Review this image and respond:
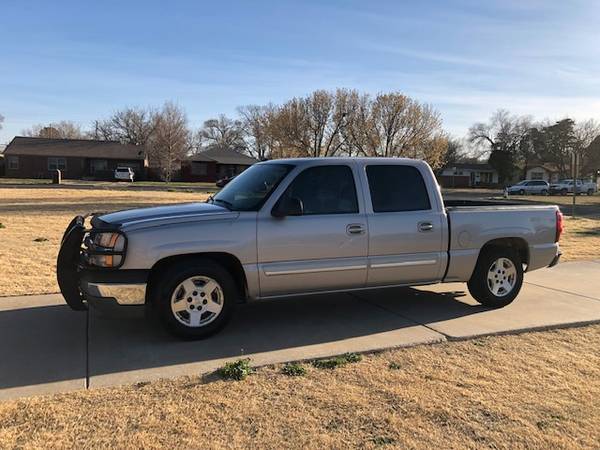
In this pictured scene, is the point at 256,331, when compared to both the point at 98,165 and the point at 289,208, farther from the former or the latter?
the point at 98,165

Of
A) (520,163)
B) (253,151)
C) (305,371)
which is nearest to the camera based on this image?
(305,371)

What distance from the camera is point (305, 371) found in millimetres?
4617

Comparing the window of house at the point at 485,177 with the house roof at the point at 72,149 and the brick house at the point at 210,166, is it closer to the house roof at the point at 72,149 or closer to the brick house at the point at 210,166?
the brick house at the point at 210,166

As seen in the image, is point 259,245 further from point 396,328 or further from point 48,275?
point 48,275

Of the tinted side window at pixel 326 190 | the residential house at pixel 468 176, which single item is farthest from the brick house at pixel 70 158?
the tinted side window at pixel 326 190

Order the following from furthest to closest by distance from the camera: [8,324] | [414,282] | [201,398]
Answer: [414,282] → [8,324] → [201,398]

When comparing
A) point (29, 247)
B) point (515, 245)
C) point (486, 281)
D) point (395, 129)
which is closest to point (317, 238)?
point (486, 281)

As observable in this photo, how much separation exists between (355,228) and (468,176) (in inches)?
3329

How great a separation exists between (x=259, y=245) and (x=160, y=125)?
56255 mm

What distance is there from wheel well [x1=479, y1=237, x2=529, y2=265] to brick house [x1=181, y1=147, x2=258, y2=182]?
5868 centimetres

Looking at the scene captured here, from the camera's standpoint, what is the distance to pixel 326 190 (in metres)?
5.91

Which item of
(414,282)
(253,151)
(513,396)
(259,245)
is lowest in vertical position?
(513,396)

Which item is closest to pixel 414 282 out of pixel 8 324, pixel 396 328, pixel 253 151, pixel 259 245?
pixel 396 328

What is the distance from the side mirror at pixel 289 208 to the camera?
213 inches
